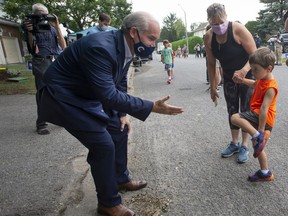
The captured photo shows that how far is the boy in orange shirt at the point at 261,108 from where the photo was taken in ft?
8.95

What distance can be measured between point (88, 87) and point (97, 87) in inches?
8.8

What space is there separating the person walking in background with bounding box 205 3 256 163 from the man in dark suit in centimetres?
121

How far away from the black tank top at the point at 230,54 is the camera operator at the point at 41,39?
281 cm

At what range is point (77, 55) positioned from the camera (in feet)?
6.70

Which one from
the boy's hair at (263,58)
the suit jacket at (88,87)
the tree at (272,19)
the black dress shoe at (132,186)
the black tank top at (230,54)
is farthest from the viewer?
the tree at (272,19)

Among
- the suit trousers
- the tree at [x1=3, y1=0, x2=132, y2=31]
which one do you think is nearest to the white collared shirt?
the suit trousers

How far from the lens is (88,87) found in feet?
7.02

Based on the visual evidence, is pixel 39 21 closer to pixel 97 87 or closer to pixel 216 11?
pixel 216 11

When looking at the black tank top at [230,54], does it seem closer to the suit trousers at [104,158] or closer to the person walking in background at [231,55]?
the person walking in background at [231,55]

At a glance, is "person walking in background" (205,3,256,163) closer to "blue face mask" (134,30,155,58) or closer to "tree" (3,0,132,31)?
"blue face mask" (134,30,155,58)

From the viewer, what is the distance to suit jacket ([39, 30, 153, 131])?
6.36ft

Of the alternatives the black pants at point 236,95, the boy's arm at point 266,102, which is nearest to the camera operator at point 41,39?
the black pants at point 236,95

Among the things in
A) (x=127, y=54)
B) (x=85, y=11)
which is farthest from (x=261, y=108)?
(x=85, y=11)

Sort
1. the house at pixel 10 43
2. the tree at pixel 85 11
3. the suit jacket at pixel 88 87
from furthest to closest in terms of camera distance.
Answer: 1. the house at pixel 10 43
2. the tree at pixel 85 11
3. the suit jacket at pixel 88 87
